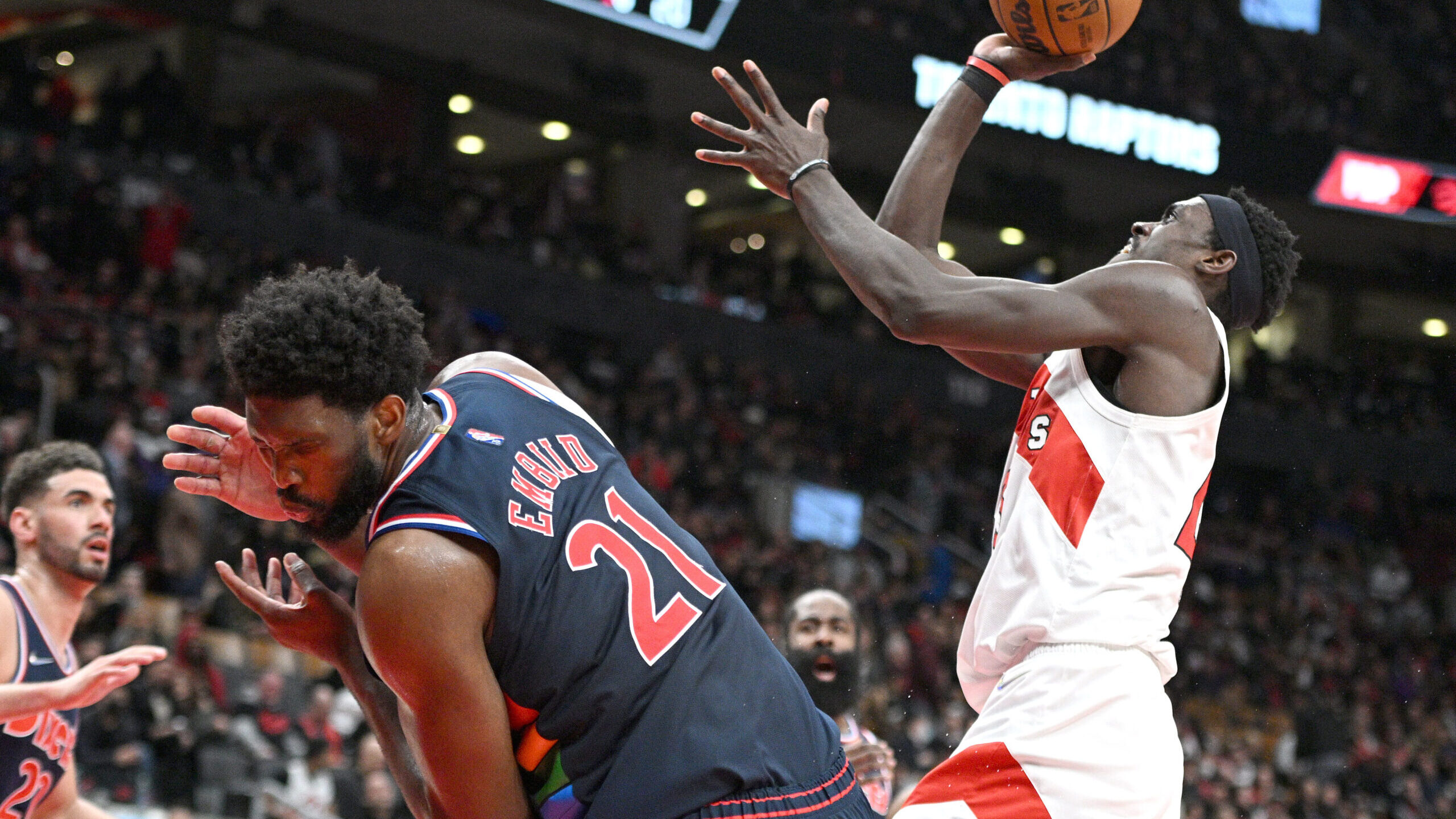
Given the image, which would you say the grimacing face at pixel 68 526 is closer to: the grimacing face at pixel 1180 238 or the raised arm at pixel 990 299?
the raised arm at pixel 990 299

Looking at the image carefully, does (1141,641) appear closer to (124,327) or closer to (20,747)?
(20,747)

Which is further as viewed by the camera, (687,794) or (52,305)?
(52,305)

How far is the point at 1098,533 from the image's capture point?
292 centimetres

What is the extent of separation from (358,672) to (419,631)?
2.86 feet

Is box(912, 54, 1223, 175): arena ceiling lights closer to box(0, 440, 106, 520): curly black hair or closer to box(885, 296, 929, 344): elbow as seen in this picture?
box(0, 440, 106, 520): curly black hair

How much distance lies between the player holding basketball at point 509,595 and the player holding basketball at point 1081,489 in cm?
44

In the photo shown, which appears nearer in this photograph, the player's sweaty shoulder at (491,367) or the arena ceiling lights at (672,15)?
the player's sweaty shoulder at (491,367)

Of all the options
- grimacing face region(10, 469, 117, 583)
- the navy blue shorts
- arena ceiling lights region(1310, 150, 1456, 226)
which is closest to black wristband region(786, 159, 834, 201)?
the navy blue shorts

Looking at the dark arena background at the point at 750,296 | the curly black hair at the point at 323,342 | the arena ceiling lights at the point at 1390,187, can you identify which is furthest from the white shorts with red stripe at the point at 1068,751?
the arena ceiling lights at the point at 1390,187

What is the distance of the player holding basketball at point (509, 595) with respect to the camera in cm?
238

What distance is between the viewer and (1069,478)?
2967 millimetres

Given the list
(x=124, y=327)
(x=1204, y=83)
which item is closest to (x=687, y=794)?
(x=124, y=327)

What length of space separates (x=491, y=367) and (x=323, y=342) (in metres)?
0.53

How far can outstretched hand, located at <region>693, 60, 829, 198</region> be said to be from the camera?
10.3 ft
